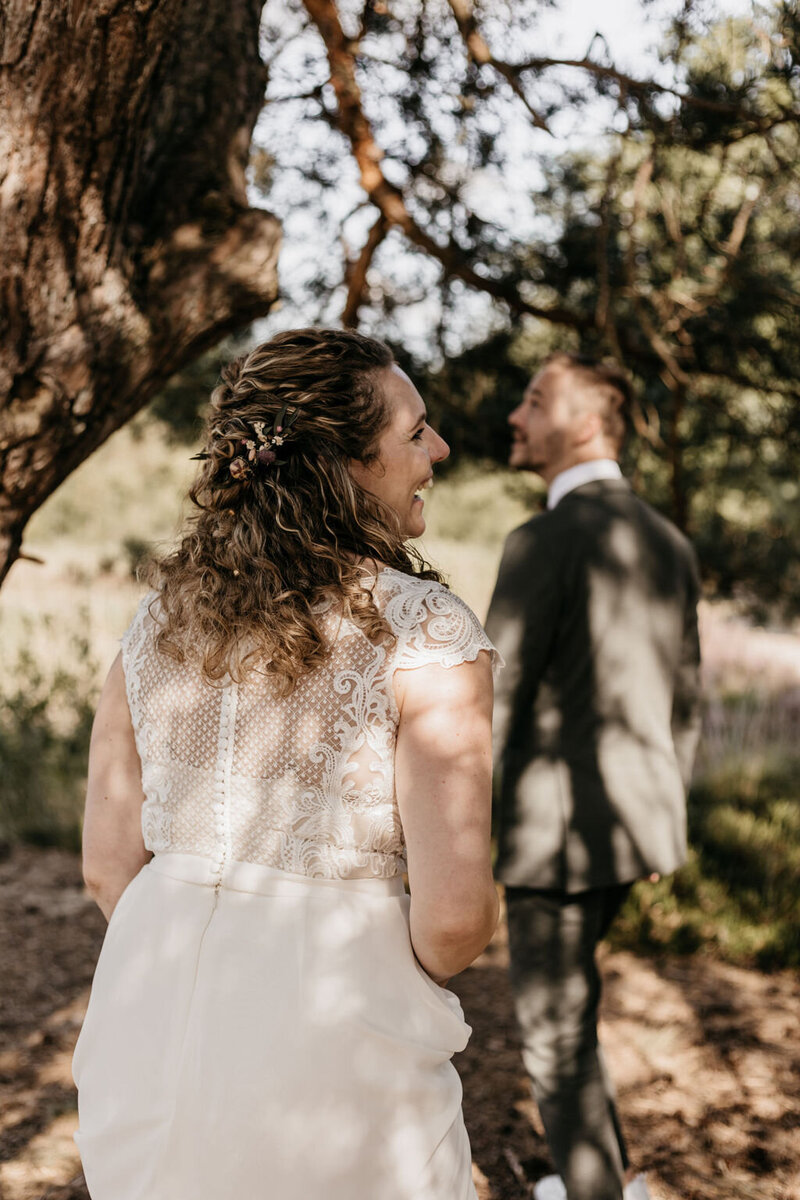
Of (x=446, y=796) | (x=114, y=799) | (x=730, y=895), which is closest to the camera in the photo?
(x=446, y=796)

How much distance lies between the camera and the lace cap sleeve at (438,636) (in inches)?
55.4

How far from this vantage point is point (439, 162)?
4.62 meters

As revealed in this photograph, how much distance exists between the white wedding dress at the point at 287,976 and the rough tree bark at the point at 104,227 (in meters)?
0.92

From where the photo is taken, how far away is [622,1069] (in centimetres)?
349

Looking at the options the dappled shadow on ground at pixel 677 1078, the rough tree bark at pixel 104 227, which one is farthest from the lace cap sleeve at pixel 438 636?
the dappled shadow on ground at pixel 677 1078

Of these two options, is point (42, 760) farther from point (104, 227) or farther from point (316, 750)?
point (316, 750)

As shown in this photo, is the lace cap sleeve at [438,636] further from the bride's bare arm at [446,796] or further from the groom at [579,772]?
the groom at [579,772]

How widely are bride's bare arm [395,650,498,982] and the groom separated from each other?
1.02m

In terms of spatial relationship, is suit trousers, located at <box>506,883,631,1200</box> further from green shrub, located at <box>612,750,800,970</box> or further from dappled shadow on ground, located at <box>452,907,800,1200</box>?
green shrub, located at <box>612,750,800,970</box>

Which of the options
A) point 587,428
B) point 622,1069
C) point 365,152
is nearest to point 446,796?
point 587,428

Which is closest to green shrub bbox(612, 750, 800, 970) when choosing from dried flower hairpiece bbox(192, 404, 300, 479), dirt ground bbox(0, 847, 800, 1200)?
dirt ground bbox(0, 847, 800, 1200)

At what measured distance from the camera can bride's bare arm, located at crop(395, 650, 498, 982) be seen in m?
1.38

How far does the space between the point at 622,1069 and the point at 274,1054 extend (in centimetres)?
252

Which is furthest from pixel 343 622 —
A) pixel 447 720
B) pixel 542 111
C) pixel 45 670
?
pixel 45 670
